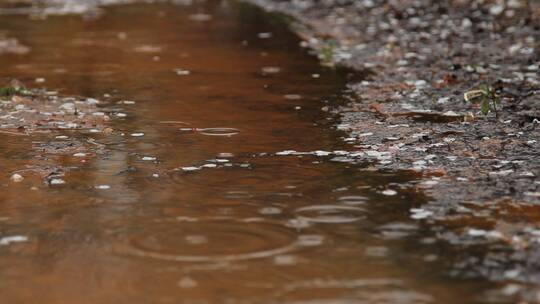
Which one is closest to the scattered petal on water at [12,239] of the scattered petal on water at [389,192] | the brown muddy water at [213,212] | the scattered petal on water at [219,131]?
the brown muddy water at [213,212]

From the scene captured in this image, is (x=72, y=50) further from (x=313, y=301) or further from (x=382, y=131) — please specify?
(x=313, y=301)

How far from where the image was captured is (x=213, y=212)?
7332mm

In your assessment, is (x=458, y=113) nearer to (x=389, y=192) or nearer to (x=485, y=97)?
(x=485, y=97)

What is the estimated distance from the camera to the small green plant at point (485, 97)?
10.8 meters

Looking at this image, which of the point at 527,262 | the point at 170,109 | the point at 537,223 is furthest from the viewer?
the point at 170,109

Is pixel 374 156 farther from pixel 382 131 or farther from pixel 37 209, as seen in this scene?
pixel 37 209

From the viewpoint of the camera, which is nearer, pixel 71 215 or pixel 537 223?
pixel 537 223

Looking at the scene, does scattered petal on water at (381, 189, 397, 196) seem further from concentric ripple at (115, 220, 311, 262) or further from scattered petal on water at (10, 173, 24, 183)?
scattered petal on water at (10, 173, 24, 183)

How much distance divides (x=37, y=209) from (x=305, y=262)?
2.39m

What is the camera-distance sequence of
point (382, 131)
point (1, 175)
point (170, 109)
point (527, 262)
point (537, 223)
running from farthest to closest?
point (170, 109)
point (382, 131)
point (1, 175)
point (537, 223)
point (527, 262)

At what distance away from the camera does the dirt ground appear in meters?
6.68

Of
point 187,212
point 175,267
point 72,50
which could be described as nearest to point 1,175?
point 187,212

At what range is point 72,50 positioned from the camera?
671 inches

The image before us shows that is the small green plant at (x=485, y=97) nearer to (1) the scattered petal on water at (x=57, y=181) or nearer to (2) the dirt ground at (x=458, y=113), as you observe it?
(2) the dirt ground at (x=458, y=113)
